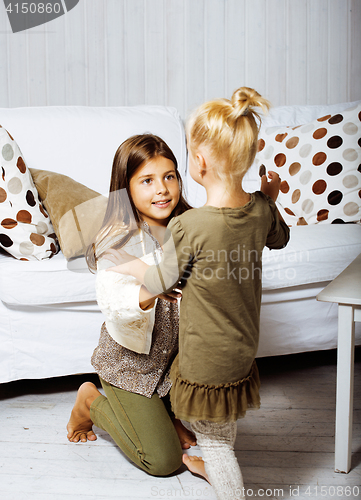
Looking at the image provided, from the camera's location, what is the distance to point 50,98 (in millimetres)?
1969

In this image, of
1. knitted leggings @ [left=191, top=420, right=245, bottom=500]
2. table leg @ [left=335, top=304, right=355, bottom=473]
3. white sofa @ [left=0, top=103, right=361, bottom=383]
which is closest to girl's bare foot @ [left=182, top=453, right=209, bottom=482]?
knitted leggings @ [left=191, top=420, right=245, bottom=500]

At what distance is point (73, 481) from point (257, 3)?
202cm

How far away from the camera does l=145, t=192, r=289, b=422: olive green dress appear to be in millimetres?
681

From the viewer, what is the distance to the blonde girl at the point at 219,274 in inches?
26.2

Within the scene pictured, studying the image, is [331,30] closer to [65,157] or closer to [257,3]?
[257,3]

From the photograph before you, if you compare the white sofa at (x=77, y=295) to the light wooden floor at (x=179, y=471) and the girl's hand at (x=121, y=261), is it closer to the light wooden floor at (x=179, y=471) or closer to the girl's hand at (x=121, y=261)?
the light wooden floor at (x=179, y=471)

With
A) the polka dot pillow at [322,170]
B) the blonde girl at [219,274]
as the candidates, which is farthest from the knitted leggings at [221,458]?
the polka dot pillow at [322,170]

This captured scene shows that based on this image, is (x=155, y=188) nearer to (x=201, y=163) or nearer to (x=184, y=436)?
(x=201, y=163)

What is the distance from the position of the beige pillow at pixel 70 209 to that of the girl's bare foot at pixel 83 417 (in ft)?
1.14

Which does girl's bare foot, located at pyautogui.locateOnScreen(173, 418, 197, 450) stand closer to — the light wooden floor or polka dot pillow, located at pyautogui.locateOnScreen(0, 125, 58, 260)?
the light wooden floor

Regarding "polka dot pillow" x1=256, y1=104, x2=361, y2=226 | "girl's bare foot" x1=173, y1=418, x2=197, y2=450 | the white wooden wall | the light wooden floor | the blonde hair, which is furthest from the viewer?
the white wooden wall

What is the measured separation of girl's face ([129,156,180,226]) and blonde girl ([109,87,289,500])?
16 centimetres

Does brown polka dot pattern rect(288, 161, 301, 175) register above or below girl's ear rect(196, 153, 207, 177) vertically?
below

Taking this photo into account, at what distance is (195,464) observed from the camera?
3.06 ft
